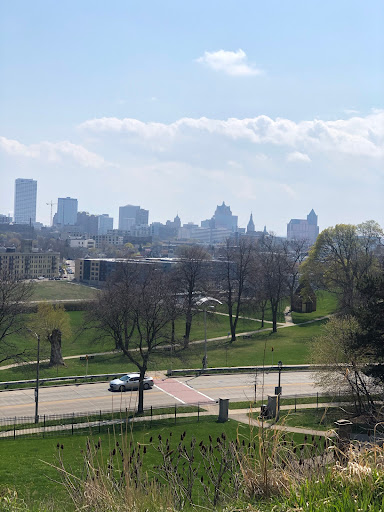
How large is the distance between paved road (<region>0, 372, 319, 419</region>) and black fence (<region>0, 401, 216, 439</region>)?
1.43 m

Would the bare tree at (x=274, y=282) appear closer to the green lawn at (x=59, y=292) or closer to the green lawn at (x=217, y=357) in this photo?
the green lawn at (x=217, y=357)

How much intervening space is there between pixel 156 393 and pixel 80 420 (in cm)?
763

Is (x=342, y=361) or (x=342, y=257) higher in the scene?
(x=342, y=257)

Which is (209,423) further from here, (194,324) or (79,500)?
(194,324)

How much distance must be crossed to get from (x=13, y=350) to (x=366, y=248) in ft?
113

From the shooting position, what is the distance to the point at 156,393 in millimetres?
34750

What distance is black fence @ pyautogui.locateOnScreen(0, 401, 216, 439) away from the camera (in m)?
25.8

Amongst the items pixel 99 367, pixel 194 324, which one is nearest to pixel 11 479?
pixel 99 367

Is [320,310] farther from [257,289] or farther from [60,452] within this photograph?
[60,452]

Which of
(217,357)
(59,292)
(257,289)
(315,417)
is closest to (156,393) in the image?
(315,417)

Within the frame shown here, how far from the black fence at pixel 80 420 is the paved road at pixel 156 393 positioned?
4.70 feet

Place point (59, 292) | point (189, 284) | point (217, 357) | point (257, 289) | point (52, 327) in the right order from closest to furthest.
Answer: point (52, 327), point (217, 357), point (189, 284), point (257, 289), point (59, 292)

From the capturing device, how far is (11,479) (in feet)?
58.9

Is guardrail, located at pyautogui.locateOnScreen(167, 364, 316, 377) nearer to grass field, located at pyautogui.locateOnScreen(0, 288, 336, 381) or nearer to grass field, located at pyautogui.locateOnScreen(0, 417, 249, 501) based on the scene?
grass field, located at pyautogui.locateOnScreen(0, 288, 336, 381)
